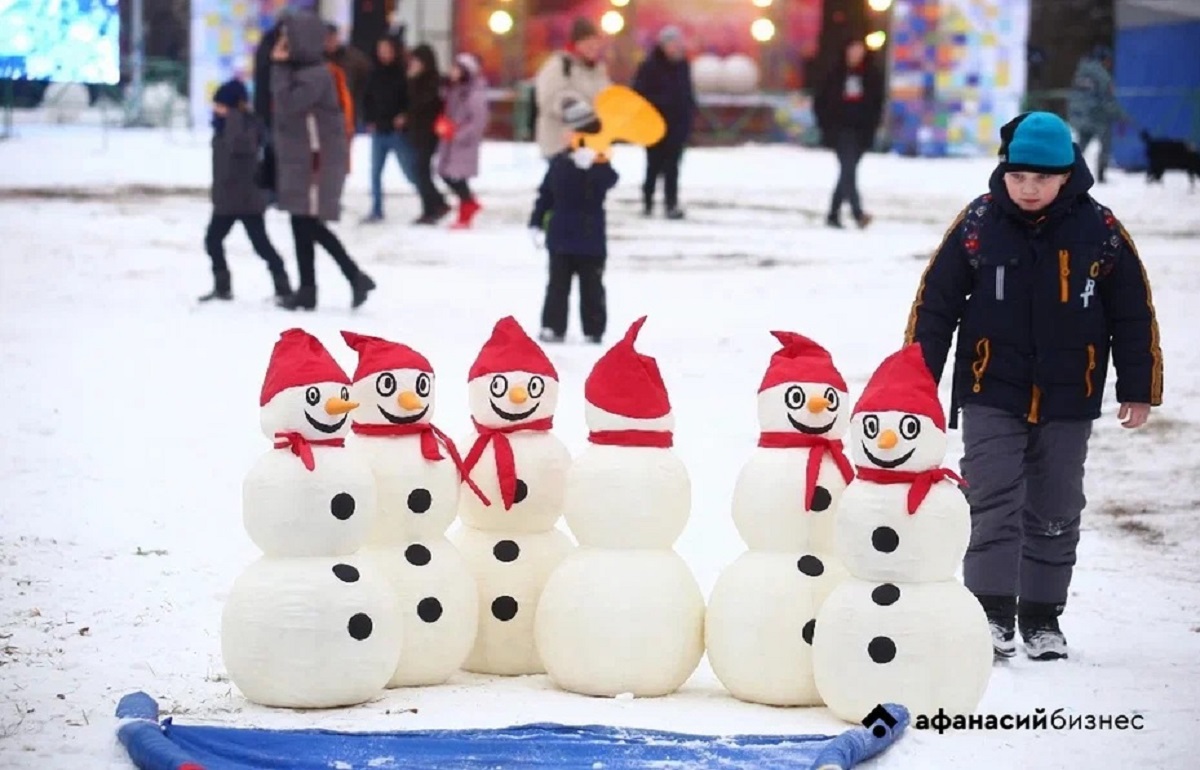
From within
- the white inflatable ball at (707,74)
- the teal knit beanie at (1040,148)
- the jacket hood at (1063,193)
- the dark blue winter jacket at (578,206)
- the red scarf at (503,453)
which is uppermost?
the white inflatable ball at (707,74)

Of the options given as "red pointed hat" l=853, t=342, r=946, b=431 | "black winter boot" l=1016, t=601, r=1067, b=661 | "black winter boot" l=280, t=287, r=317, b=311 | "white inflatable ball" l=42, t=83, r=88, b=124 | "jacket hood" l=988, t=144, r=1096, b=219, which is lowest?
"black winter boot" l=1016, t=601, r=1067, b=661

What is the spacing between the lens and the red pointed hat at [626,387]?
4.83m

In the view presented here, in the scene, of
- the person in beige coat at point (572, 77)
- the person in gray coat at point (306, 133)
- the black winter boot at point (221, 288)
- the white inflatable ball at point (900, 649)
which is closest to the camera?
the white inflatable ball at point (900, 649)

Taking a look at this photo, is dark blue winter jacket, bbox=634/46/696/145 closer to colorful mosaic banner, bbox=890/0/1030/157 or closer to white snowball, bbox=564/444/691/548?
colorful mosaic banner, bbox=890/0/1030/157

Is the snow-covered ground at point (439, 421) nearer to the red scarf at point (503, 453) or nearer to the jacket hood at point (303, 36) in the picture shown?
the red scarf at point (503, 453)

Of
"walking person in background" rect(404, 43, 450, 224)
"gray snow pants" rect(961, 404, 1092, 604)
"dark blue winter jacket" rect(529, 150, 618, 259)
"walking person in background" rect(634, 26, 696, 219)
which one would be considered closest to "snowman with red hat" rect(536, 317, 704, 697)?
"gray snow pants" rect(961, 404, 1092, 604)

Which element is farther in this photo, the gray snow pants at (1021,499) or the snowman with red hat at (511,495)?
the gray snow pants at (1021,499)

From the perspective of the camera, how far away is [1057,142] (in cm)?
518

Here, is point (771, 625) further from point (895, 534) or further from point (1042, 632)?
point (1042, 632)

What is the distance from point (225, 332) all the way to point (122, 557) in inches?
176

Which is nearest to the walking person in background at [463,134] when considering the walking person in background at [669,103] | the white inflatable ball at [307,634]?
the walking person in background at [669,103]

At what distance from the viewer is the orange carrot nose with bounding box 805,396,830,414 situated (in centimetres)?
476

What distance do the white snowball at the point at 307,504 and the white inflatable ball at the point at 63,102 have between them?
22469mm

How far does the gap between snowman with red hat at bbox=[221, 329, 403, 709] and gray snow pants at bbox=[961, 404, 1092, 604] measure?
1.64 meters
